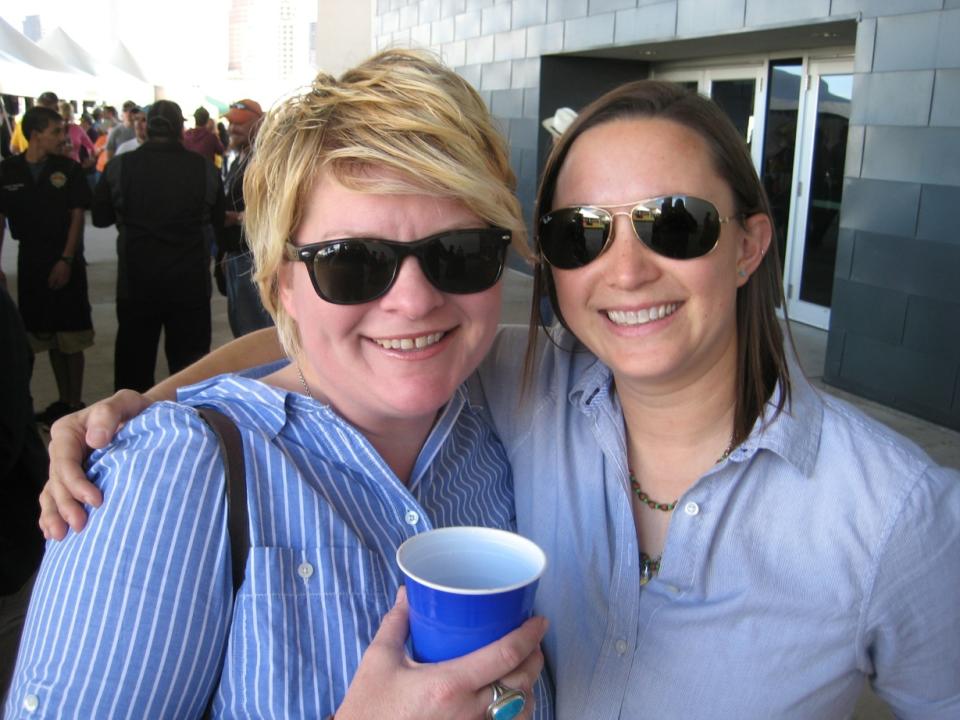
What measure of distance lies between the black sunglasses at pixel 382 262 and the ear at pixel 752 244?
0.56 metres

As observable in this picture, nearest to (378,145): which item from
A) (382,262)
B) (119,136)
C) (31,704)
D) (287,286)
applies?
(382,262)

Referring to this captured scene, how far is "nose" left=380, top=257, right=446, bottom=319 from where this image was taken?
1.38 m

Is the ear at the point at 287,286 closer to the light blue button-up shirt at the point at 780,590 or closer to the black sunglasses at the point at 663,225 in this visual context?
the black sunglasses at the point at 663,225

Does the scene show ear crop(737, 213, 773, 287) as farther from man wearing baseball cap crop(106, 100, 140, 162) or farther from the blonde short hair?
man wearing baseball cap crop(106, 100, 140, 162)

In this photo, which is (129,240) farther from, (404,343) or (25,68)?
(25,68)

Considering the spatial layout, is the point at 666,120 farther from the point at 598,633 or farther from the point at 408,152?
the point at 598,633

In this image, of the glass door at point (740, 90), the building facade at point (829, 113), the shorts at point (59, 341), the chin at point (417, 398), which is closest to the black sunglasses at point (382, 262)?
the chin at point (417, 398)

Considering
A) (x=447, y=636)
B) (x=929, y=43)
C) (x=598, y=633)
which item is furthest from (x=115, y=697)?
(x=929, y=43)

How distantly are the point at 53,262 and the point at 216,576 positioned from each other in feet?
17.4

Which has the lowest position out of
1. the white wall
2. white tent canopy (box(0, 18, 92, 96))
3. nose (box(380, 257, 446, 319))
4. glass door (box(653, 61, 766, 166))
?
nose (box(380, 257, 446, 319))

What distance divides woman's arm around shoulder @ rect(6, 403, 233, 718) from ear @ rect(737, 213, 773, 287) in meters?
1.09

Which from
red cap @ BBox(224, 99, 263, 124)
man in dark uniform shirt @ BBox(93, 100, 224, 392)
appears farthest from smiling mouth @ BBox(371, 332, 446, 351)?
red cap @ BBox(224, 99, 263, 124)

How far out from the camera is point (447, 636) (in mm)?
1047

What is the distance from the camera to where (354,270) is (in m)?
1.36
